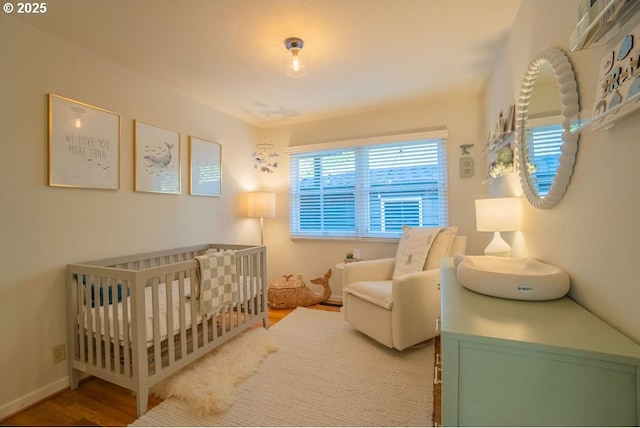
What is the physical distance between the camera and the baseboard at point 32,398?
1.52 m

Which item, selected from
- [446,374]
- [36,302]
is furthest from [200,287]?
[446,374]

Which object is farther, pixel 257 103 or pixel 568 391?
pixel 257 103

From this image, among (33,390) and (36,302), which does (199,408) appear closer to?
(33,390)

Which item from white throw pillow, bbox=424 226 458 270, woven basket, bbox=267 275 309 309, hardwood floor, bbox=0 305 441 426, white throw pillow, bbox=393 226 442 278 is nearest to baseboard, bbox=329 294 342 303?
woven basket, bbox=267 275 309 309

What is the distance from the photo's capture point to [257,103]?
293cm

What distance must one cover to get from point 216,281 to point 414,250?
164cm

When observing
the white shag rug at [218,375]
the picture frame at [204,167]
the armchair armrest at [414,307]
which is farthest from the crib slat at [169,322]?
the armchair armrest at [414,307]

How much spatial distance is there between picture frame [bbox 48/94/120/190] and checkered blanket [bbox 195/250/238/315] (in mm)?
936

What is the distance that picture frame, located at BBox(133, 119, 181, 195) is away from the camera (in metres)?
2.26

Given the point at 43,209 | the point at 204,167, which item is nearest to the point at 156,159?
the point at 204,167

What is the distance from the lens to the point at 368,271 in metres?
2.53

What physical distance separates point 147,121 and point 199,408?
2183 mm

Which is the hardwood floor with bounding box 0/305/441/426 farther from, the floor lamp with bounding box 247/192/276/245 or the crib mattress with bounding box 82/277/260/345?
the floor lamp with bounding box 247/192/276/245

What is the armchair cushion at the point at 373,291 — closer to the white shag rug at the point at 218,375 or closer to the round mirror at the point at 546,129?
the white shag rug at the point at 218,375
